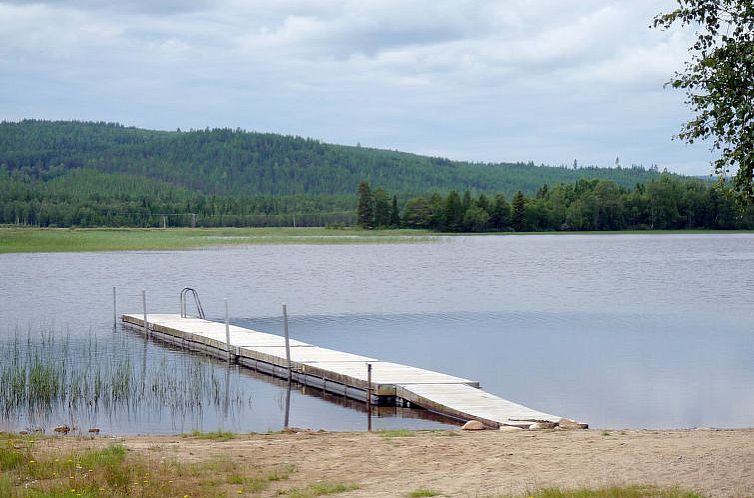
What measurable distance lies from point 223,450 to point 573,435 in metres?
4.34

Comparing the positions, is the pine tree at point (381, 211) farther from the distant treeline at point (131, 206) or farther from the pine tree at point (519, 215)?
the distant treeline at point (131, 206)

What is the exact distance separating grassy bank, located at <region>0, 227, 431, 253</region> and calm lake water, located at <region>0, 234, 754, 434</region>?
6004 mm

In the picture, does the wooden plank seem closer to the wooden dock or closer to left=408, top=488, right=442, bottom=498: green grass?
the wooden dock

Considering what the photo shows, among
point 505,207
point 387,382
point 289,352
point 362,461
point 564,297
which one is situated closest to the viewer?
point 362,461

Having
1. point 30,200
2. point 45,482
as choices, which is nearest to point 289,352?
point 45,482

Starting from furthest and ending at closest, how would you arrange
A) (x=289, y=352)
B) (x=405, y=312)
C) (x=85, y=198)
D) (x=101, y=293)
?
(x=85, y=198) < (x=101, y=293) < (x=405, y=312) < (x=289, y=352)

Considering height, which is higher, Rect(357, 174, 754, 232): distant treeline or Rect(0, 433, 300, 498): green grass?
Rect(357, 174, 754, 232): distant treeline

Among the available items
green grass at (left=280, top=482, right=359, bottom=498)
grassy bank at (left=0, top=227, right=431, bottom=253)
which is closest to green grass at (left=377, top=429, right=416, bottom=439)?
green grass at (left=280, top=482, right=359, bottom=498)

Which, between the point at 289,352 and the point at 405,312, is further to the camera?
the point at 405,312

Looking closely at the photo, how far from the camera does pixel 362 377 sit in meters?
18.1

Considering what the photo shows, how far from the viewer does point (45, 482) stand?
9.69m

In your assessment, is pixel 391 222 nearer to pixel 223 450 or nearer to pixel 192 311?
pixel 192 311

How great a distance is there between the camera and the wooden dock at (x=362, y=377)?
49.5 ft

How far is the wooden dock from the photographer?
49.5ft
